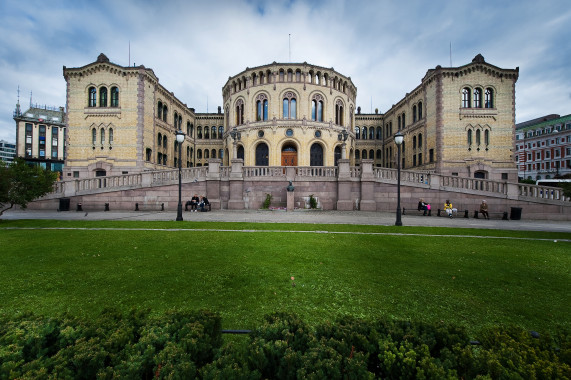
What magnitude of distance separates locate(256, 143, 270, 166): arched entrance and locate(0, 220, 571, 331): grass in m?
30.7

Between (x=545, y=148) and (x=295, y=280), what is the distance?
315 feet

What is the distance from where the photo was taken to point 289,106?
37750mm

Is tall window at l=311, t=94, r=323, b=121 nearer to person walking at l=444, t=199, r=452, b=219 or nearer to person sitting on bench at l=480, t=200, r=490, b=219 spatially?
person walking at l=444, t=199, r=452, b=219

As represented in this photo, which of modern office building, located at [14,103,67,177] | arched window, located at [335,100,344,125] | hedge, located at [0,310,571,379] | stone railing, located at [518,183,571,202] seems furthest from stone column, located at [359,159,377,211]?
modern office building, located at [14,103,67,177]

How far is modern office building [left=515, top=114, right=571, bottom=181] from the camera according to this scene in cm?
6531

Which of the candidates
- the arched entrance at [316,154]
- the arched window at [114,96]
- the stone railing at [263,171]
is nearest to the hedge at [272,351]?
the stone railing at [263,171]

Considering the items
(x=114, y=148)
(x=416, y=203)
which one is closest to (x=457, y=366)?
(x=416, y=203)

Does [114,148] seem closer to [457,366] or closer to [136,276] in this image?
[136,276]

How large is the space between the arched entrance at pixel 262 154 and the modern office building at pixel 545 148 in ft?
234

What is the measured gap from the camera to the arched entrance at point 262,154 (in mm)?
38250

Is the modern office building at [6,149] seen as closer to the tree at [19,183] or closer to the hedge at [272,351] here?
the tree at [19,183]

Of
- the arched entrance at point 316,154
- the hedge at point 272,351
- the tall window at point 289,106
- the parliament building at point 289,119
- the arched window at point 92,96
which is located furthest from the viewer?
the arched entrance at point 316,154

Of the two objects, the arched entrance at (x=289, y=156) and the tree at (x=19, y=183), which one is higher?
the arched entrance at (x=289, y=156)

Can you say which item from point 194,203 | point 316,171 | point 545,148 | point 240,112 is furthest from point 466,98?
point 545,148
